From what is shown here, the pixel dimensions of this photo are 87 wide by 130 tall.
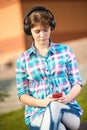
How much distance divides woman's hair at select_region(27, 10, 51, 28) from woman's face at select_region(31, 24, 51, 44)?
22 mm

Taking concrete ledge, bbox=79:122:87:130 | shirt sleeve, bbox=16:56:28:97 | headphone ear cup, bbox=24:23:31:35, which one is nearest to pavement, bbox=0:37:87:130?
concrete ledge, bbox=79:122:87:130

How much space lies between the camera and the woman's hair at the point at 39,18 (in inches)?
71.2

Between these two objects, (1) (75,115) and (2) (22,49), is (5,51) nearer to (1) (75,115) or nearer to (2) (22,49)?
(2) (22,49)

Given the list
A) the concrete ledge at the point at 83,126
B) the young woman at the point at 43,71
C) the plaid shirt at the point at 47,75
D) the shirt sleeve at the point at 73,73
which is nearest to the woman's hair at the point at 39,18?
the young woman at the point at 43,71

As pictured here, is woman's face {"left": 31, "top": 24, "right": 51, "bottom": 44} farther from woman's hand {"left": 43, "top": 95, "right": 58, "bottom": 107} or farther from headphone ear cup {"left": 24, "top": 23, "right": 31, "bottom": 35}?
woman's hand {"left": 43, "top": 95, "right": 58, "bottom": 107}

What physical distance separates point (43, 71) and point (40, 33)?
0.24 metres

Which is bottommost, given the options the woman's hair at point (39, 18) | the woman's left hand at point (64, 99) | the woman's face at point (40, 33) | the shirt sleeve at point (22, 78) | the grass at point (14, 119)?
the grass at point (14, 119)

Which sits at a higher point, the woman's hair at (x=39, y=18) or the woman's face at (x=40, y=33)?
the woman's hair at (x=39, y=18)

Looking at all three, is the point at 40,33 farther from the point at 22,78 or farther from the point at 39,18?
the point at 22,78

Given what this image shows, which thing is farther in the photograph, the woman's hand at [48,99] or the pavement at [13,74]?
the pavement at [13,74]

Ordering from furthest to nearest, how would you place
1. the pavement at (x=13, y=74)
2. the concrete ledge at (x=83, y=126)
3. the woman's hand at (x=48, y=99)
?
1. the pavement at (x=13, y=74)
2. the concrete ledge at (x=83, y=126)
3. the woman's hand at (x=48, y=99)

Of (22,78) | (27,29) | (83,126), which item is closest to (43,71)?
(22,78)

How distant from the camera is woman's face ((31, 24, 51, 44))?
183 cm

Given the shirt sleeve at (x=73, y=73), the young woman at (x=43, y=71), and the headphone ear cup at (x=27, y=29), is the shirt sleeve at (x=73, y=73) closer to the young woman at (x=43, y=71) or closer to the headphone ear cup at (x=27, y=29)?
the young woman at (x=43, y=71)
